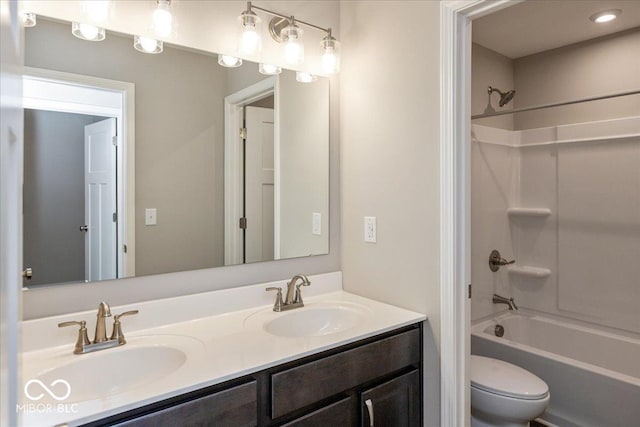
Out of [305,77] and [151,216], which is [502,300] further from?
[151,216]

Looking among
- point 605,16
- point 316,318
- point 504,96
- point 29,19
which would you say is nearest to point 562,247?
point 504,96

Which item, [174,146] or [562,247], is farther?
[562,247]

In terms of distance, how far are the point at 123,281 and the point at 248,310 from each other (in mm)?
512

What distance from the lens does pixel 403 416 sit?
154cm

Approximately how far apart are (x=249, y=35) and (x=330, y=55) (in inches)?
17.1

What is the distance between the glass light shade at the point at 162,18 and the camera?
4.75 feet

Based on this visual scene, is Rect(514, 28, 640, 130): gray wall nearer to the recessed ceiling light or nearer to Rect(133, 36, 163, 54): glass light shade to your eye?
the recessed ceiling light

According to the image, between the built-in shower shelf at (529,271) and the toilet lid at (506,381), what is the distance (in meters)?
1.03

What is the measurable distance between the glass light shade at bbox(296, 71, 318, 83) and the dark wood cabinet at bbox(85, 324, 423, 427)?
1253mm

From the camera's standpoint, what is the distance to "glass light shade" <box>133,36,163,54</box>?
144 centimetres

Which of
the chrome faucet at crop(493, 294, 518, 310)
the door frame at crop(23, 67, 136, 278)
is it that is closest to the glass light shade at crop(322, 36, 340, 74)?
the door frame at crop(23, 67, 136, 278)

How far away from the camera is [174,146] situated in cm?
155

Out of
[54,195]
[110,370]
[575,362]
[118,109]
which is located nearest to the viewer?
[110,370]

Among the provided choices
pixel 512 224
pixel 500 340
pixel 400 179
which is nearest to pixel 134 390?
pixel 400 179
